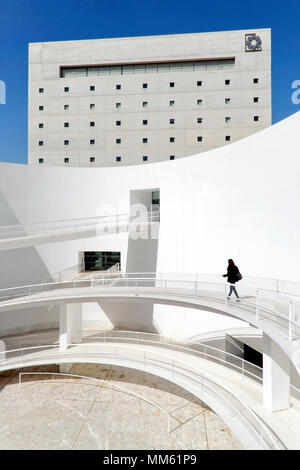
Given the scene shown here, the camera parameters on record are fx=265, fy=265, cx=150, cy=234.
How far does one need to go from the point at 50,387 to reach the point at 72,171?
8.49 meters

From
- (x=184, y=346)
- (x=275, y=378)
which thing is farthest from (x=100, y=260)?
(x=275, y=378)

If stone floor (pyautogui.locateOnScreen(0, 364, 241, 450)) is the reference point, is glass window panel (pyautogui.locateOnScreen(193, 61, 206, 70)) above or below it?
above

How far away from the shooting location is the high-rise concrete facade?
57.6 feet

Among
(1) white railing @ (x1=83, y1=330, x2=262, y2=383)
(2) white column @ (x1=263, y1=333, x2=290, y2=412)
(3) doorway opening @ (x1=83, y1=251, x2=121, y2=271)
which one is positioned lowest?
(1) white railing @ (x1=83, y1=330, x2=262, y2=383)

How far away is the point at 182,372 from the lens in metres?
6.77

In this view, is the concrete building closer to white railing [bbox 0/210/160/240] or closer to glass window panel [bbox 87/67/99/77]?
white railing [bbox 0/210/160/240]

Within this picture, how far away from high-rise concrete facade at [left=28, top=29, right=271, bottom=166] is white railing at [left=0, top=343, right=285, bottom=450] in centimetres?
1329

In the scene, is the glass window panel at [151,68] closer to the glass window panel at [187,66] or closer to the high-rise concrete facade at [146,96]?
the high-rise concrete facade at [146,96]

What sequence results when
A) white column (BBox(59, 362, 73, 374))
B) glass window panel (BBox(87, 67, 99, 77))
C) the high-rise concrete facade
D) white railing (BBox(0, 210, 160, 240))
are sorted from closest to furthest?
white column (BBox(59, 362, 73, 374)) → white railing (BBox(0, 210, 160, 240)) → the high-rise concrete facade → glass window panel (BBox(87, 67, 99, 77))

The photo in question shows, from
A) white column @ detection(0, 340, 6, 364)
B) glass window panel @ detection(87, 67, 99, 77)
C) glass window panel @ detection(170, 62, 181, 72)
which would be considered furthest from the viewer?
glass window panel @ detection(87, 67, 99, 77)

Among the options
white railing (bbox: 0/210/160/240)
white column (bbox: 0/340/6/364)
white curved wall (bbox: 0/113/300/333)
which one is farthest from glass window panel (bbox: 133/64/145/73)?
white column (bbox: 0/340/6/364)

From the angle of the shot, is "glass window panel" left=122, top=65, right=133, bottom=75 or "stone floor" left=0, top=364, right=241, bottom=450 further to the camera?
"glass window panel" left=122, top=65, right=133, bottom=75

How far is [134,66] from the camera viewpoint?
18156mm
